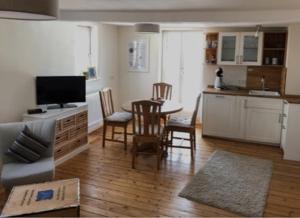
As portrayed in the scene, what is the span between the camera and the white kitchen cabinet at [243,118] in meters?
5.29

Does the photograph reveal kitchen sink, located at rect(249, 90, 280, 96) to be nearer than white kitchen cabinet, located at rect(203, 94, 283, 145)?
No

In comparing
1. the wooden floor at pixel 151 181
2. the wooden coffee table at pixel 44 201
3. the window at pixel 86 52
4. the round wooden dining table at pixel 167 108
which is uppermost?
the window at pixel 86 52

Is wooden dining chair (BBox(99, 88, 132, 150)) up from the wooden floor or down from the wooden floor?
up

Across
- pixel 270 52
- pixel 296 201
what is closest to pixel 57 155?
pixel 296 201

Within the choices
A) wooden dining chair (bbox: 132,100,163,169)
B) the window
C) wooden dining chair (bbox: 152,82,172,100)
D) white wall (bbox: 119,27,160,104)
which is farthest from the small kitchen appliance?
the window

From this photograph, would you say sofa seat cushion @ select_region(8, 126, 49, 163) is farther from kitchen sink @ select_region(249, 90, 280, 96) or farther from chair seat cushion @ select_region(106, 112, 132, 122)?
kitchen sink @ select_region(249, 90, 280, 96)

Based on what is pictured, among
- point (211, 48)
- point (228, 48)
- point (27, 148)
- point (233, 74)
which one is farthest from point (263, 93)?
point (27, 148)

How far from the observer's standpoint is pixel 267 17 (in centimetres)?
385

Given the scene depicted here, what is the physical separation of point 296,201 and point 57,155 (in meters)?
3.15

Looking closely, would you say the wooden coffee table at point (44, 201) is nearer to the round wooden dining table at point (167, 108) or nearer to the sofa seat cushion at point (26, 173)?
the sofa seat cushion at point (26, 173)

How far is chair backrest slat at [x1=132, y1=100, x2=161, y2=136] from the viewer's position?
416 centimetres

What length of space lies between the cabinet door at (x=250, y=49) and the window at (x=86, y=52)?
2.91 metres

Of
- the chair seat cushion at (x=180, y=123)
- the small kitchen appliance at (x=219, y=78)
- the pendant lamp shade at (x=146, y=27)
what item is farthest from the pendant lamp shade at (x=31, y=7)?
the small kitchen appliance at (x=219, y=78)

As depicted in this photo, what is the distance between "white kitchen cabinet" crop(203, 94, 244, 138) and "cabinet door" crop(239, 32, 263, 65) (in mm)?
828
